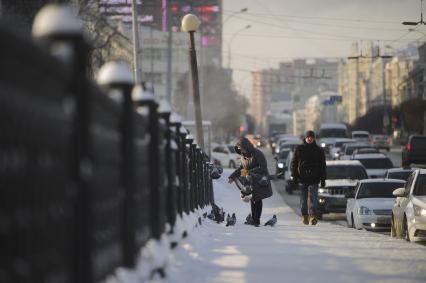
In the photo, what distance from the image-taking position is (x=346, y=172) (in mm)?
32500

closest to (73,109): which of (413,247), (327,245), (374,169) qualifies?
(327,245)

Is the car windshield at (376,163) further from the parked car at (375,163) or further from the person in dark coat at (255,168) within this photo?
the person in dark coat at (255,168)

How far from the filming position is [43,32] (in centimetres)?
438

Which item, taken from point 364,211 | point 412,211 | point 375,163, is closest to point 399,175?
point 364,211

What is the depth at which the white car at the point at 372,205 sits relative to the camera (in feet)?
78.0

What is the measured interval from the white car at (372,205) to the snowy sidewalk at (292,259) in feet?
31.4

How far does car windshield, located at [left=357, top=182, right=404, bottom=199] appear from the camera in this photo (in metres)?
25.1

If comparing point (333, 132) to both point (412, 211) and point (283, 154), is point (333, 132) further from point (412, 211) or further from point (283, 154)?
point (412, 211)

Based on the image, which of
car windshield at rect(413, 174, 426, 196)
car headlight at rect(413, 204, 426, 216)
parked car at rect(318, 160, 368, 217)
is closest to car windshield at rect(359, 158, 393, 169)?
parked car at rect(318, 160, 368, 217)

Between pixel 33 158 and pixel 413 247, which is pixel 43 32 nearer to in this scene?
pixel 33 158

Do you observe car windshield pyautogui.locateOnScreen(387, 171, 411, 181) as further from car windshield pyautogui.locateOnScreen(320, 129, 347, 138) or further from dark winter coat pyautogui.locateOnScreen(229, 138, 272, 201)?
car windshield pyautogui.locateOnScreen(320, 129, 347, 138)

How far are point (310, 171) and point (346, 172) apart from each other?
13389mm

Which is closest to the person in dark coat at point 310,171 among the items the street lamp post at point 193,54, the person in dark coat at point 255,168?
the person in dark coat at point 255,168

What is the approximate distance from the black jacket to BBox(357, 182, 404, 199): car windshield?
5.71 metres
